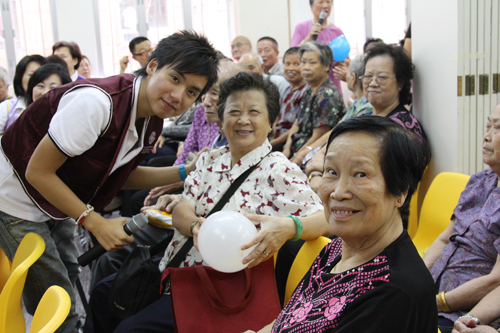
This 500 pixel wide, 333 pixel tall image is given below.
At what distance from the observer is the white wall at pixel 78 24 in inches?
284

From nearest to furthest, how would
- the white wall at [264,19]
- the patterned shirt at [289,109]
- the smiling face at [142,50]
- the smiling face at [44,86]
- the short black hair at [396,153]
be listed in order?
the short black hair at [396,153]
the smiling face at [44,86]
the patterned shirt at [289,109]
the smiling face at [142,50]
the white wall at [264,19]

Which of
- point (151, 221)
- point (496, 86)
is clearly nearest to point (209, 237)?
point (151, 221)

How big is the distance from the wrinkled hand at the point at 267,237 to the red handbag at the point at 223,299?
3.4 inches

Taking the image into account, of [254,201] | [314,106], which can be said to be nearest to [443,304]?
[254,201]

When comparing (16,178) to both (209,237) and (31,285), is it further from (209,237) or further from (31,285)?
(209,237)

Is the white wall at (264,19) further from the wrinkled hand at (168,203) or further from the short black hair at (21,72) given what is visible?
the wrinkled hand at (168,203)

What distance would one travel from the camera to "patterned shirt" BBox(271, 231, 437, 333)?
0.85m

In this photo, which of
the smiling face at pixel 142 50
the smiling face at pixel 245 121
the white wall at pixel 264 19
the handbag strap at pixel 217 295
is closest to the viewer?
the handbag strap at pixel 217 295

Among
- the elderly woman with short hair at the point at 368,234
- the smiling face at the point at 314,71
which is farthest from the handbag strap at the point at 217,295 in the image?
the smiling face at the point at 314,71

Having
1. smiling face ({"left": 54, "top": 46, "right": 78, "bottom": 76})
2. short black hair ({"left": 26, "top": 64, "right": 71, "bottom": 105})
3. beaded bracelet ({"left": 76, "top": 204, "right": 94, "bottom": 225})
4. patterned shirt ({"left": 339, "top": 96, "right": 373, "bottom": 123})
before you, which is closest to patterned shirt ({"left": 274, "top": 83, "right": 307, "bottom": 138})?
patterned shirt ({"left": 339, "top": 96, "right": 373, "bottom": 123})

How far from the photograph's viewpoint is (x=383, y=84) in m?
2.53

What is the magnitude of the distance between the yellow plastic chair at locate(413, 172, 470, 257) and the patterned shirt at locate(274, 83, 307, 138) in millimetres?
1827

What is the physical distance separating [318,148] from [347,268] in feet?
7.03

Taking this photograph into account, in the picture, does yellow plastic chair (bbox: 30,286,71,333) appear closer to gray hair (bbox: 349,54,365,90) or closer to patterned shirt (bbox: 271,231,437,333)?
patterned shirt (bbox: 271,231,437,333)
